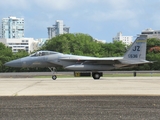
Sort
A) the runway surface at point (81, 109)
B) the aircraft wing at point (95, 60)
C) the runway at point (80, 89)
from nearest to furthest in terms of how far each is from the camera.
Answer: the runway surface at point (81, 109) → the runway at point (80, 89) → the aircraft wing at point (95, 60)

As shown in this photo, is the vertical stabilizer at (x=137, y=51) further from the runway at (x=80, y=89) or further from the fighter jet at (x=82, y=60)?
the runway at (x=80, y=89)

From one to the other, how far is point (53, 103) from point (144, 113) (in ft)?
11.7

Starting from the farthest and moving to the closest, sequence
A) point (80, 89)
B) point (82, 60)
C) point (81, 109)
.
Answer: point (82, 60) < point (80, 89) < point (81, 109)

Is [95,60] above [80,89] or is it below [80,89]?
above

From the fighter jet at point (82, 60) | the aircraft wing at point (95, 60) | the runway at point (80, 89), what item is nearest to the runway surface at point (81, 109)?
the runway at point (80, 89)

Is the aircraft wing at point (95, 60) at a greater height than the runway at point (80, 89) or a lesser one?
greater

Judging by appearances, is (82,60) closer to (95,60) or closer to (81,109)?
(95,60)

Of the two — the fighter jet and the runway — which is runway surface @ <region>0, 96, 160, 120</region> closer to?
the runway

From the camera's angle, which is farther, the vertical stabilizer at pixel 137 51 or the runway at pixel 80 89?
the vertical stabilizer at pixel 137 51

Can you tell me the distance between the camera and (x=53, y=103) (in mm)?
11734

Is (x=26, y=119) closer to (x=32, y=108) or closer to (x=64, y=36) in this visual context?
(x=32, y=108)

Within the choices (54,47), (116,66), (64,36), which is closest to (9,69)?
(116,66)

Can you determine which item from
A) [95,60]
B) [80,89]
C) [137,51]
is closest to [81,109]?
[80,89]

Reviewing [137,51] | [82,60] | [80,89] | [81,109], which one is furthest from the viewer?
[82,60]
